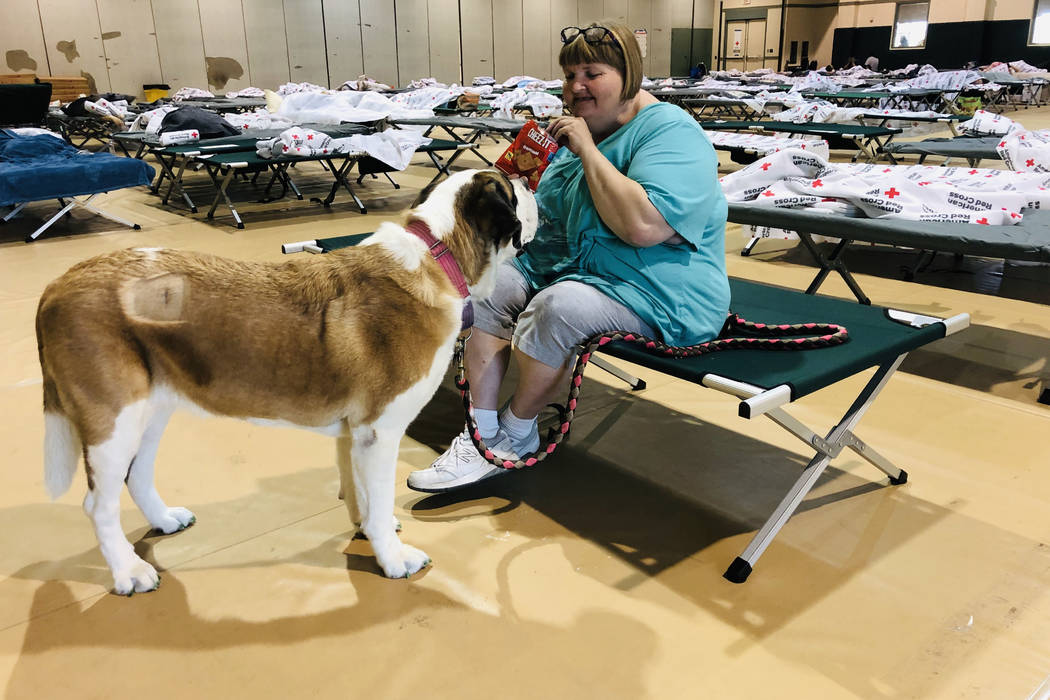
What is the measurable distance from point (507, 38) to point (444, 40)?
6.36 ft

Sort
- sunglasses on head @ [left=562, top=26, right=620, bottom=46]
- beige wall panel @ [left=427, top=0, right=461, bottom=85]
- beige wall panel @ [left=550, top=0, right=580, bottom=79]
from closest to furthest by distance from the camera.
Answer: sunglasses on head @ [left=562, top=26, right=620, bottom=46]
beige wall panel @ [left=427, top=0, right=461, bottom=85]
beige wall panel @ [left=550, top=0, right=580, bottom=79]

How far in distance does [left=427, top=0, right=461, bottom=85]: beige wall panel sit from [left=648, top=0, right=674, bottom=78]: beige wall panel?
632 cm

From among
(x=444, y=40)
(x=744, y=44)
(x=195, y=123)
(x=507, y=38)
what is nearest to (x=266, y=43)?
(x=444, y=40)

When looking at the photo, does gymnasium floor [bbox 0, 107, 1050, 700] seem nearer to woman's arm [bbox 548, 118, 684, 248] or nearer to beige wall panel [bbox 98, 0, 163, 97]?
woman's arm [bbox 548, 118, 684, 248]

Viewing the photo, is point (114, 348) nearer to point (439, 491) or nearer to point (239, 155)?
point (439, 491)

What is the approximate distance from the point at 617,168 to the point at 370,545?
4.31 ft

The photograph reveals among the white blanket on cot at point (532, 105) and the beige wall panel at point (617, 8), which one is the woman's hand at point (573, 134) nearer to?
the white blanket on cot at point (532, 105)

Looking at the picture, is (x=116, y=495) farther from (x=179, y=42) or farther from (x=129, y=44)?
(x=179, y=42)

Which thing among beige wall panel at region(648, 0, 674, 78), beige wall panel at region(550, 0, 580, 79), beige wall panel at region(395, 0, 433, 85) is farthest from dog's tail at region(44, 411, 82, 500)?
beige wall panel at region(648, 0, 674, 78)

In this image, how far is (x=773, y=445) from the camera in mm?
2746

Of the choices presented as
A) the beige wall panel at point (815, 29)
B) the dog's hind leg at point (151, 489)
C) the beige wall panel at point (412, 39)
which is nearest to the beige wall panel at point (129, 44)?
the beige wall panel at point (412, 39)

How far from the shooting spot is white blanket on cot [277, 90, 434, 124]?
26.9 feet

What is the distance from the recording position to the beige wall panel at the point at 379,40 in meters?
18.0

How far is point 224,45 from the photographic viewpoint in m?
16.3
